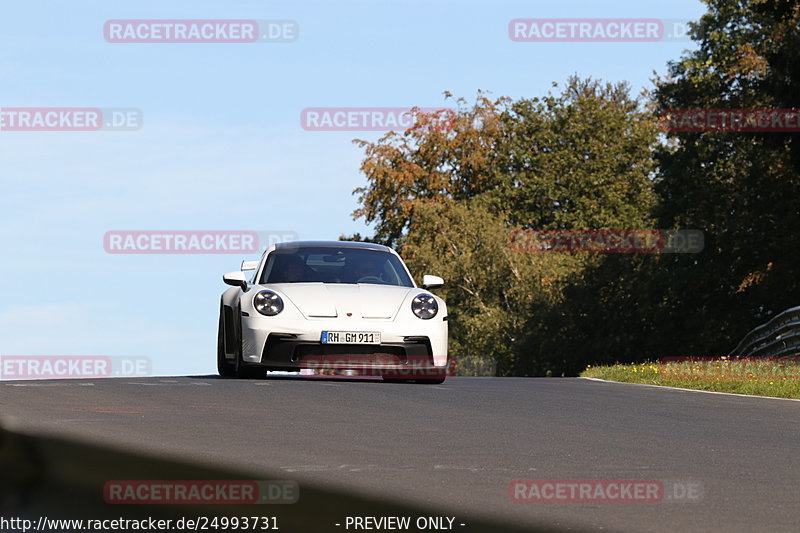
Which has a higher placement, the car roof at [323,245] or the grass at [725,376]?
the car roof at [323,245]

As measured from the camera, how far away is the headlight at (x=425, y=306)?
1589cm

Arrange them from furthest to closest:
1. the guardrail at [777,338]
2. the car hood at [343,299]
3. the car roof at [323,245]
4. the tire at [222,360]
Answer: the guardrail at [777,338]
the tire at [222,360]
the car roof at [323,245]
the car hood at [343,299]

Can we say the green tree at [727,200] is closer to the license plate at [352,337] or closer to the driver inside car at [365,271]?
the driver inside car at [365,271]

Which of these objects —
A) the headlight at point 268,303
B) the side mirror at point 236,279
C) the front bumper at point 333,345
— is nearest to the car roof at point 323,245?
the side mirror at point 236,279

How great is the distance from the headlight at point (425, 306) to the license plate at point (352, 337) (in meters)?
0.58

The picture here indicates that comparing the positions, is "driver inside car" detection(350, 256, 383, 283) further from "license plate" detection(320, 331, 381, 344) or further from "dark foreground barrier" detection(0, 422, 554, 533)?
"dark foreground barrier" detection(0, 422, 554, 533)

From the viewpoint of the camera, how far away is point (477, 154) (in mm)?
63344

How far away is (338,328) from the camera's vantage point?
15617 millimetres

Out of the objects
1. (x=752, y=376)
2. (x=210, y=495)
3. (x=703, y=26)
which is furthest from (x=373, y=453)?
(x=703, y=26)

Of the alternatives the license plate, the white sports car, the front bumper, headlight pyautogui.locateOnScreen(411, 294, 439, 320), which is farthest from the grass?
the license plate

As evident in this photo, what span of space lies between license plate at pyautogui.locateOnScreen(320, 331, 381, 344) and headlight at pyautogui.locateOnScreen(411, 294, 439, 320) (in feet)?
1.89

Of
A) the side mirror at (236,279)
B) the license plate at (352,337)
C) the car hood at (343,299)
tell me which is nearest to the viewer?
the license plate at (352,337)

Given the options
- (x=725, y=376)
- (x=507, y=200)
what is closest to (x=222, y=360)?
(x=725, y=376)

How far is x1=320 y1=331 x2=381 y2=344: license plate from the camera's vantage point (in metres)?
15.6
